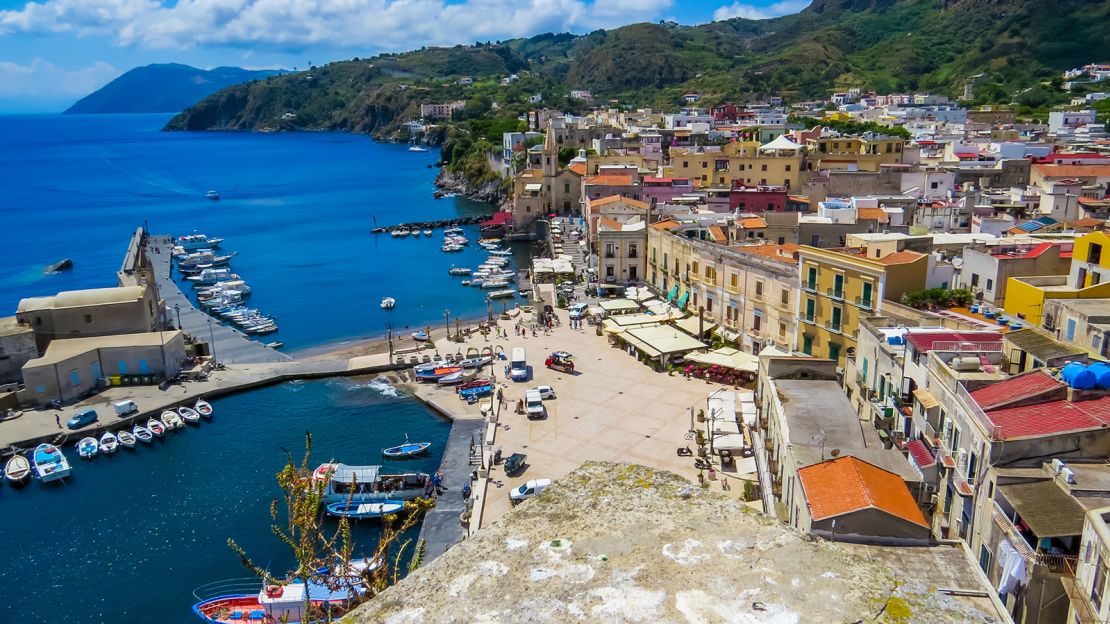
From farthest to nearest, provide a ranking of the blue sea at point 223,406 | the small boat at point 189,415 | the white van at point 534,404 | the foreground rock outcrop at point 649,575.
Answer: the small boat at point 189,415 < the white van at point 534,404 < the blue sea at point 223,406 < the foreground rock outcrop at point 649,575

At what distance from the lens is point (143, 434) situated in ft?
117

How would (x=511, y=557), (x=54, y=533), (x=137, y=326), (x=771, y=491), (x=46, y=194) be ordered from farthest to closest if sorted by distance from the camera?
(x=46, y=194) → (x=137, y=326) → (x=54, y=533) → (x=771, y=491) → (x=511, y=557)

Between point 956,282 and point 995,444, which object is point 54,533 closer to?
point 995,444

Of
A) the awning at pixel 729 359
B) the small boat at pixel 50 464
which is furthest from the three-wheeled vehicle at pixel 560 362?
the small boat at pixel 50 464

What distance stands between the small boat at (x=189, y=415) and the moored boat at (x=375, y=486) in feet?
37.0

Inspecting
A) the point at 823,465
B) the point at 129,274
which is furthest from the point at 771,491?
the point at 129,274

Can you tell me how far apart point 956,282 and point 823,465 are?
1654cm

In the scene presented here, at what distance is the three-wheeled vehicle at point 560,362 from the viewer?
38844 millimetres

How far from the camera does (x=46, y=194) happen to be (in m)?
138

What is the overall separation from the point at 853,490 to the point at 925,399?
5127 millimetres

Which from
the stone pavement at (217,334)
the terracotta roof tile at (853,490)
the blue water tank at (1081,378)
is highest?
the blue water tank at (1081,378)

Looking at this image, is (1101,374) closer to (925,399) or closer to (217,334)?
(925,399)

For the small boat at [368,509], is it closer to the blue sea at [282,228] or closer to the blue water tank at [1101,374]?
the blue water tank at [1101,374]

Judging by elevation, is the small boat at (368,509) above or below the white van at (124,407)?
below
